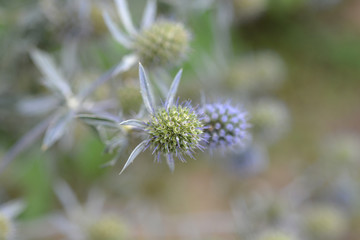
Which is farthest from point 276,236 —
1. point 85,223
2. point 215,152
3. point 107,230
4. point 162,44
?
point 162,44

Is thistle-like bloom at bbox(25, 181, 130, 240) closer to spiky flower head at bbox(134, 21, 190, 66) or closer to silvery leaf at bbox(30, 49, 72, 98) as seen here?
silvery leaf at bbox(30, 49, 72, 98)

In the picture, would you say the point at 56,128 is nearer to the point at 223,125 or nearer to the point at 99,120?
the point at 99,120

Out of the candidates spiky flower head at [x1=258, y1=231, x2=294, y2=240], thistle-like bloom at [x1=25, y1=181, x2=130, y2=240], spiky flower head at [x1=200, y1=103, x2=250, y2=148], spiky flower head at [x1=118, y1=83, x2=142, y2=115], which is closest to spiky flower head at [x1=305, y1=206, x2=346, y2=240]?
spiky flower head at [x1=258, y1=231, x2=294, y2=240]

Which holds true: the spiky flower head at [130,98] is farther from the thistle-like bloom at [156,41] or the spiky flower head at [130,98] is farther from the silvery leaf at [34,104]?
the silvery leaf at [34,104]

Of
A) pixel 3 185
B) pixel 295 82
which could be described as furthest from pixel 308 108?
pixel 3 185

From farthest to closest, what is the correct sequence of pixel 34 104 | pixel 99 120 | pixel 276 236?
pixel 276 236, pixel 34 104, pixel 99 120

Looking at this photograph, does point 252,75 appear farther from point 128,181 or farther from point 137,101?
point 137,101
